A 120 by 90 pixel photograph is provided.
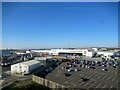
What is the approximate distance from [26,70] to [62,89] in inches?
233

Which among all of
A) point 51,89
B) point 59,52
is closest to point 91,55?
point 59,52

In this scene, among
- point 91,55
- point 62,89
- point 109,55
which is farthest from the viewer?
point 91,55

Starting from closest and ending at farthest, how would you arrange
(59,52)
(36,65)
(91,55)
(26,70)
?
1. (26,70)
2. (36,65)
3. (91,55)
4. (59,52)

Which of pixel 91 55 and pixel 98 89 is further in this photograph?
pixel 91 55

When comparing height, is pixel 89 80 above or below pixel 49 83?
below

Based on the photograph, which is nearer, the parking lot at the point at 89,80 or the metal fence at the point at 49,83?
the metal fence at the point at 49,83

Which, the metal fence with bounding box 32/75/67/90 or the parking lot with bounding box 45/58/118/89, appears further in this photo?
the parking lot with bounding box 45/58/118/89

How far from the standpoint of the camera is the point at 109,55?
65.3 feet

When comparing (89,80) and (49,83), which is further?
(89,80)

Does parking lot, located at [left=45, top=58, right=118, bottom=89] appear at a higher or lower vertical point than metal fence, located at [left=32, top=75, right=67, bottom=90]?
lower

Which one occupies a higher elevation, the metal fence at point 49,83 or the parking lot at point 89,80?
the metal fence at point 49,83

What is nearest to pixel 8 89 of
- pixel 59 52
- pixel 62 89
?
pixel 62 89

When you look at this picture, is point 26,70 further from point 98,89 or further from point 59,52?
point 59,52

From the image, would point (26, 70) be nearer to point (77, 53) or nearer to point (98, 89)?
point (98, 89)
